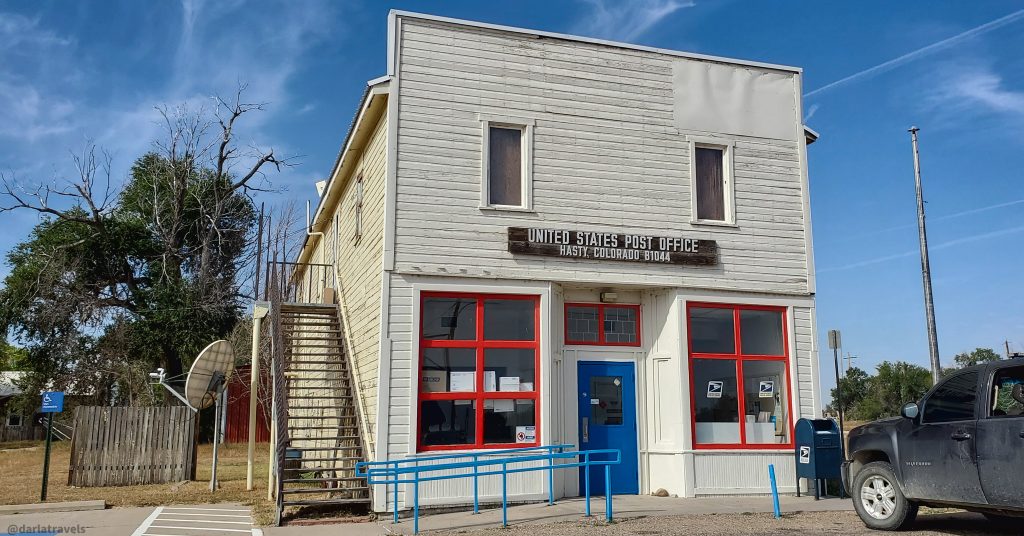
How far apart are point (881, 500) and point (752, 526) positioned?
1461mm

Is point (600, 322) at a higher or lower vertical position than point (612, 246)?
lower

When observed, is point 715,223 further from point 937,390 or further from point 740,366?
point 937,390

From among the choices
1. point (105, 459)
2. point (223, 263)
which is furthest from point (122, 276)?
point (105, 459)

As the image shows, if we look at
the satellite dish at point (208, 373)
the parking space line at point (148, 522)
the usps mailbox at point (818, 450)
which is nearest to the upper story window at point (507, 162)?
the usps mailbox at point (818, 450)

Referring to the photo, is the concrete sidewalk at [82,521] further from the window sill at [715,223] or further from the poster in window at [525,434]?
the window sill at [715,223]

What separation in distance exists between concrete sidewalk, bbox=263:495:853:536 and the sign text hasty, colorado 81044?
3.60 meters

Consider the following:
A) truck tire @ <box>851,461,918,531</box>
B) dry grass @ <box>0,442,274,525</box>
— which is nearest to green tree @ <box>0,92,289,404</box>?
dry grass @ <box>0,442,274,525</box>

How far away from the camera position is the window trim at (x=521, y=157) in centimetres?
1241

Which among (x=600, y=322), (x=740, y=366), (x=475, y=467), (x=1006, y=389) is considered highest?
(x=600, y=322)

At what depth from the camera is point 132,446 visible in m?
17.3

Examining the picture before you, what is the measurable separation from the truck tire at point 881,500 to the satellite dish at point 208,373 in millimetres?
12030

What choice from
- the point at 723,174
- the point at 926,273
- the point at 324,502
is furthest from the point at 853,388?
the point at 324,502

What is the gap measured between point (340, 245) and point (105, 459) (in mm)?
6426

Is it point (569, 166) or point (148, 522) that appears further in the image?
point (569, 166)
